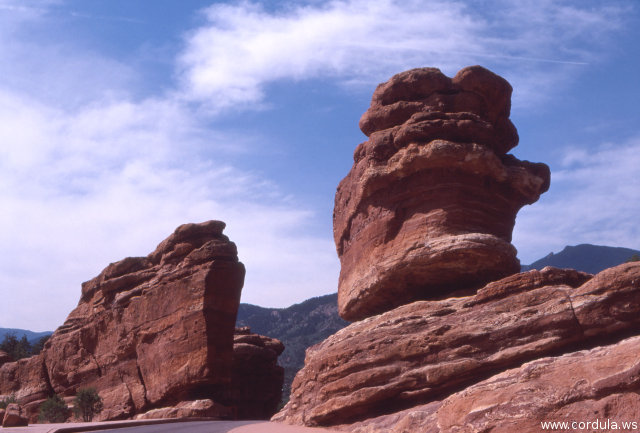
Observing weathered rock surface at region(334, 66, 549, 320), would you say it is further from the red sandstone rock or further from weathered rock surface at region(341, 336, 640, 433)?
the red sandstone rock

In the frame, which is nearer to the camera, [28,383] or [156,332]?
[156,332]

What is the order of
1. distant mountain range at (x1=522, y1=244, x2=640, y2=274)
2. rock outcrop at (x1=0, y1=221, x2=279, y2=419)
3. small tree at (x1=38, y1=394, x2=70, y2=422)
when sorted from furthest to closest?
distant mountain range at (x1=522, y1=244, x2=640, y2=274) → small tree at (x1=38, y1=394, x2=70, y2=422) → rock outcrop at (x1=0, y1=221, x2=279, y2=419)

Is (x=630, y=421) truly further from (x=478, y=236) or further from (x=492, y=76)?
(x=492, y=76)

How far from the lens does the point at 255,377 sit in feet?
120

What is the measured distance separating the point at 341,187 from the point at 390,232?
4797mm

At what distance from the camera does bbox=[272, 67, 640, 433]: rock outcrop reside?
33.9 ft

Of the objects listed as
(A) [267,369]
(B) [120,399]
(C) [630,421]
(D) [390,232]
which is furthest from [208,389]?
(C) [630,421]

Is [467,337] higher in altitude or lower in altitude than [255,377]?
higher

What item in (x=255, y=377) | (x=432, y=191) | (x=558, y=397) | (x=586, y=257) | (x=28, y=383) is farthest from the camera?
(x=586, y=257)

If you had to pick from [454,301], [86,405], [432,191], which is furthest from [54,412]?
[454,301]

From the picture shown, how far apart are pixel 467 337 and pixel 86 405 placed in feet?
83.2

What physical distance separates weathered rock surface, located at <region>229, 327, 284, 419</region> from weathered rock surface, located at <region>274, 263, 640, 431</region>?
2110cm

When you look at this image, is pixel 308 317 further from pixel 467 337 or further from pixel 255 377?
pixel 467 337

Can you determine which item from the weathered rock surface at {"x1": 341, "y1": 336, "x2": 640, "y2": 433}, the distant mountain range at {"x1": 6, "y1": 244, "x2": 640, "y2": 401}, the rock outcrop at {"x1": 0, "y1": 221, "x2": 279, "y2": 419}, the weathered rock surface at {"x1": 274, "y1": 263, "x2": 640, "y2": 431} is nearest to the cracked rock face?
the rock outcrop at {"x1": 0, "y1": 221, "x2": 279, "y2": 419}
